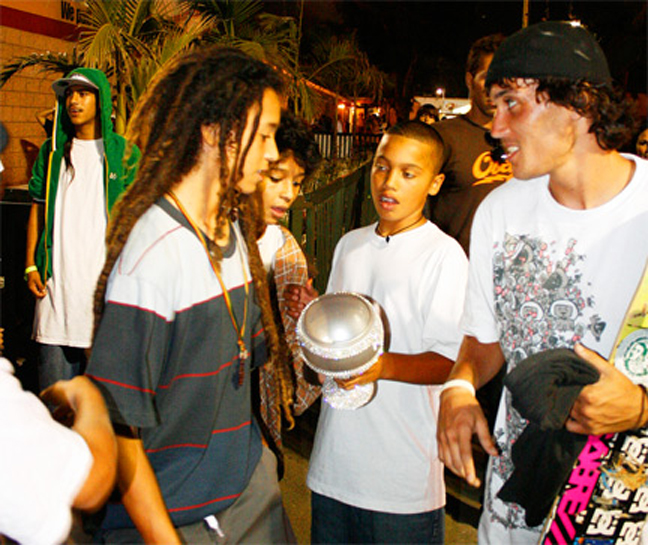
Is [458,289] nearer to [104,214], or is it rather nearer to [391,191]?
[391,191]

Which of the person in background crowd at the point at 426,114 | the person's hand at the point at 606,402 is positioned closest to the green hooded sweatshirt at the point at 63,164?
the person's hand at the point at 606,402

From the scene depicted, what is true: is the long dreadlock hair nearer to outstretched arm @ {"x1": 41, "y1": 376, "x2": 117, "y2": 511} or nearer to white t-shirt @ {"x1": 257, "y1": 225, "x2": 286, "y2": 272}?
outstretched arm @ {"x1": 41, "y1": 376, "x2": 117, "y2": 511}

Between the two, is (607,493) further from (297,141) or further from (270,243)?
(297,141)

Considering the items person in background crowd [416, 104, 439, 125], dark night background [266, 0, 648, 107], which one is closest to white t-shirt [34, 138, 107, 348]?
person in background crowd [416, 104, 439, 125]

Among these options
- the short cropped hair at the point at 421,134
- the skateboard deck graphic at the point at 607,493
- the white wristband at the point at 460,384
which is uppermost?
the short cropped hair at the point at 421,134

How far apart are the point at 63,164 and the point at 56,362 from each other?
1.32 m

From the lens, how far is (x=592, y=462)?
→ 6.34 feet

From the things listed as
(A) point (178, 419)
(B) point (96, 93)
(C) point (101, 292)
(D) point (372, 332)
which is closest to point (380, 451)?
(D) point (372, 332)

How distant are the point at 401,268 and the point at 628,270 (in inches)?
37.1

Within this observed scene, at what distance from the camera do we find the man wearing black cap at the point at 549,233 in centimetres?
197

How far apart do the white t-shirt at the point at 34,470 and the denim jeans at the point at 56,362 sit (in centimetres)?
319

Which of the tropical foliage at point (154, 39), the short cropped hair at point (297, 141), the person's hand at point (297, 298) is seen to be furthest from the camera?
the tropical foliage at point (154, 39)

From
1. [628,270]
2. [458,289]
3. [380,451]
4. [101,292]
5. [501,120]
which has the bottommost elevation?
[380,451]

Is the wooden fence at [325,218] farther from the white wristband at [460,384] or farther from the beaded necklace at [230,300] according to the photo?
the beaded necklace at [230,300]
